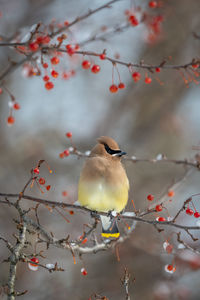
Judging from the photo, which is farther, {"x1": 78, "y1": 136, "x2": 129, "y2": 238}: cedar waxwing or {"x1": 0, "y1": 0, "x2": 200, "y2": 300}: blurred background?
{"x1": 0, "y1": 0, "x2": 200, "y2": 300}: blurred background

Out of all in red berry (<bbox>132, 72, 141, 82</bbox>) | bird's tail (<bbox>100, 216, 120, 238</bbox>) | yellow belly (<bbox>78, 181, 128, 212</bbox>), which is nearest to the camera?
red berry (<bbox>132, 72, 141, 82</bbox>)

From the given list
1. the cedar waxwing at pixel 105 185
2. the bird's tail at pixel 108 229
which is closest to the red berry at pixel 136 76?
the cedar waxwing at pixel 105 185

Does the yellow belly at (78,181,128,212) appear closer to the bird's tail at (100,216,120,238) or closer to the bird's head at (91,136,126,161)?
the bird's tail at (100,216,120,238)

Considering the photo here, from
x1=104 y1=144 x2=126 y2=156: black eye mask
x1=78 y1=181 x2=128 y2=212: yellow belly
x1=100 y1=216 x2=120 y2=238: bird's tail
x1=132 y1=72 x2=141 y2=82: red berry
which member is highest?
x1=104 y1=144 x2=126 y2=156: black eye mask

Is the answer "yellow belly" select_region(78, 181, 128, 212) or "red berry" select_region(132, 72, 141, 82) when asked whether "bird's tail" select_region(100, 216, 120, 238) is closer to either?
"yellow belly" select_region(78, 181, 128, 212)

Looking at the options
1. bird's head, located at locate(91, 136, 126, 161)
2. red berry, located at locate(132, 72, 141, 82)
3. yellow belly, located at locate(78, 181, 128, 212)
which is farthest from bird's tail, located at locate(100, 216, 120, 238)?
red berry, located at locate(132, 72, 141, 82)

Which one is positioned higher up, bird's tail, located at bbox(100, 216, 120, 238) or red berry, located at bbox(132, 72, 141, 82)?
red berry, located at bbox(132, 72, 141, 82)

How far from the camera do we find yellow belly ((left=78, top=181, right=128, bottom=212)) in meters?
3.97

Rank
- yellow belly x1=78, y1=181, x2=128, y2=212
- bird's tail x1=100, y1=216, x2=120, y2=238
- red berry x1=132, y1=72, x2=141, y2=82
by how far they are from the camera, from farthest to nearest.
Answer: bird's tail x1=100, y1=216, x2=120, y2=238, yellow belly x1=78, y1=181, x2=128, y2=212, red berry x1=132, y1=72, x2=141, y2=82

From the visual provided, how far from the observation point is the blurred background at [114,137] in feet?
19.2

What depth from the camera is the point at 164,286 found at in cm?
625

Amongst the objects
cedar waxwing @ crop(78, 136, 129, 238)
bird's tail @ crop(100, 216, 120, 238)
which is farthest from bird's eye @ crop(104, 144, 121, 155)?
bird's tail @ crop(100, 216, 120, 238)

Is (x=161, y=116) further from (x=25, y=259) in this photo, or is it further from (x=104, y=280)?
(x=25, y=259)

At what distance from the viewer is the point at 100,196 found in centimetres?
398
